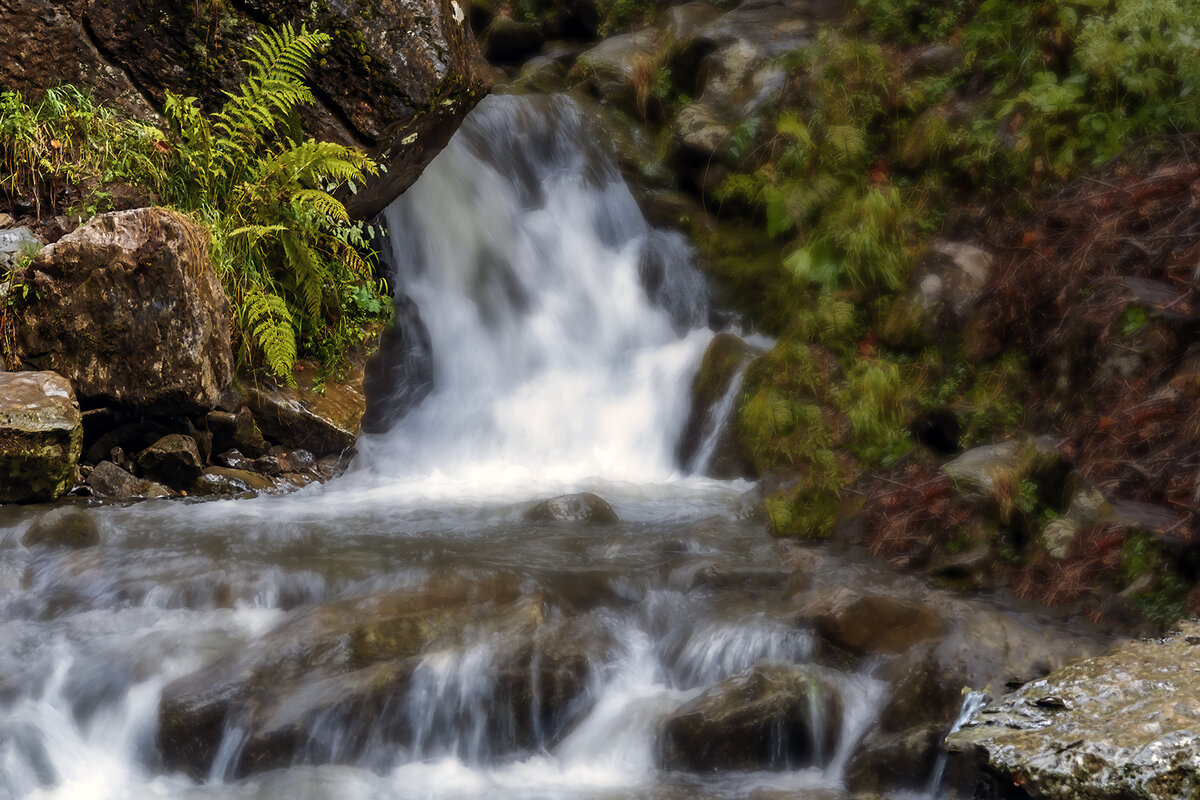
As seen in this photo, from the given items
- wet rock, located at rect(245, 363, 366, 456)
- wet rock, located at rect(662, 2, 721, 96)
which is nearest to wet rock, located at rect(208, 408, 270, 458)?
wet rock, located at rect(245, 363, 366, 456)

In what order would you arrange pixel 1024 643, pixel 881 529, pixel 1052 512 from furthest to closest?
pixel 881 529, pixel 1052 512, pixel 1024 643

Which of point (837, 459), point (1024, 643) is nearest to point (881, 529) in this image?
point (837, 459)

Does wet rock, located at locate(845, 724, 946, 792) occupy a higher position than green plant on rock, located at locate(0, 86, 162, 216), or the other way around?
green plant on rock, located at locate(0, 86, 162, 216)

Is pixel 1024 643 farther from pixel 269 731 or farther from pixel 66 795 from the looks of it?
pixel 66 795

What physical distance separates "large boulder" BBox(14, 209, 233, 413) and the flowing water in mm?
830

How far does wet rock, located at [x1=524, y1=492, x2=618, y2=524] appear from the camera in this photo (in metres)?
6.58

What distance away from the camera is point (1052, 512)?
5059 mm

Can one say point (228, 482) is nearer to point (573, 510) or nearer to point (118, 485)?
point (118, 485)

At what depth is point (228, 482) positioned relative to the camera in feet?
22.6

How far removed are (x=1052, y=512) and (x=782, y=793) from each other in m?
2.08

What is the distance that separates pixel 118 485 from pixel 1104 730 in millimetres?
5712

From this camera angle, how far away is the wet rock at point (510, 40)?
13.6 meters

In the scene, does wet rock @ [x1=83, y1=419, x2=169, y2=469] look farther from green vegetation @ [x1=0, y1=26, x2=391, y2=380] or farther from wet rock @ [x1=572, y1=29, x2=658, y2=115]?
wet rock @ [x1=572, y1=29, x2=658, y2=115]

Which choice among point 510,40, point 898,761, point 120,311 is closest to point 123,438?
point 120,311
